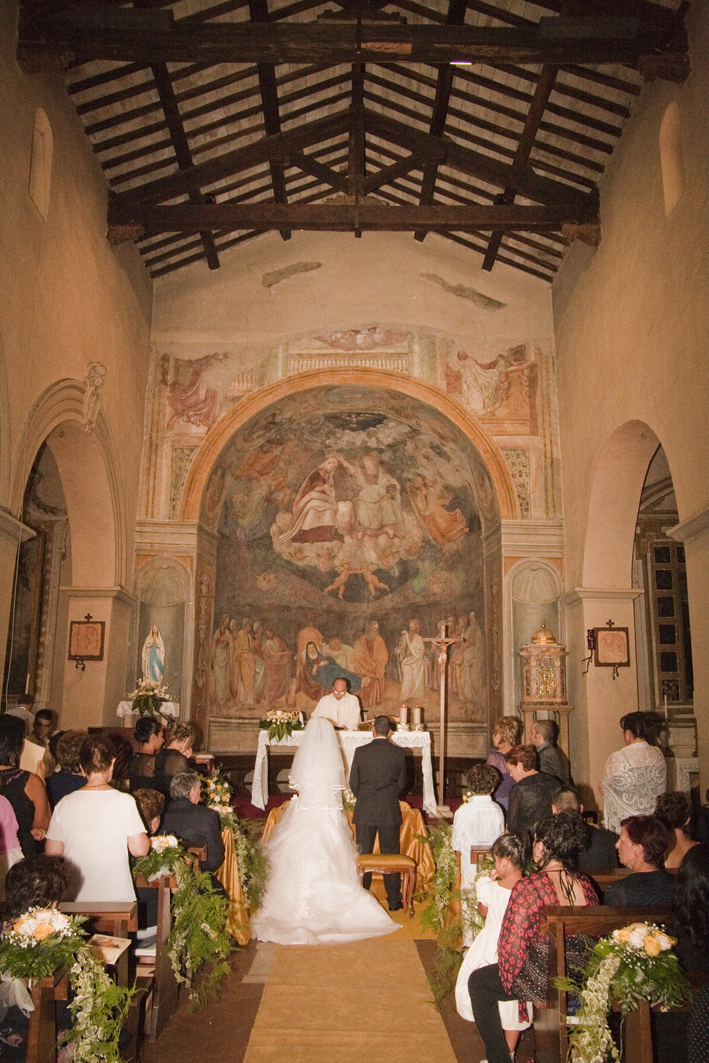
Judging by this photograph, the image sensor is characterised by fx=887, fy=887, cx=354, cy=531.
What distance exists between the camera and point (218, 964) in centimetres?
620

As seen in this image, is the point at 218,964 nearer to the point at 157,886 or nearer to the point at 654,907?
the point at 157,886

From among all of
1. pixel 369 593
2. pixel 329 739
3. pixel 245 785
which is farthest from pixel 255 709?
pixel 329 739

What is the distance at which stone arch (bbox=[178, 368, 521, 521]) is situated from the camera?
1382 cm

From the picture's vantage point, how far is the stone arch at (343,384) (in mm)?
13820

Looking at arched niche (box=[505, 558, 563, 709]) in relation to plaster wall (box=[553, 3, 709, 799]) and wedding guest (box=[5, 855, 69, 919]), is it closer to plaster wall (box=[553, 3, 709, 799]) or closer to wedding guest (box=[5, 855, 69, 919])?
plaster wall (box=[553, 3, 709, 799])

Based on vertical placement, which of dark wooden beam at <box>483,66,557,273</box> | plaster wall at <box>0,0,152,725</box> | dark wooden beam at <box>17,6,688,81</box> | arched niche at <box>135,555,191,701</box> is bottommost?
arched niche at <box>135,555,191,701</box>

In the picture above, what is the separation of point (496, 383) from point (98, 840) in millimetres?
10801

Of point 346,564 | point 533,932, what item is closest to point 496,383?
point 346,564

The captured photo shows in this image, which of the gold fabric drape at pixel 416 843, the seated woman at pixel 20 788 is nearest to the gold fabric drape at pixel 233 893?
the gold fabric drape at pixel 416 843

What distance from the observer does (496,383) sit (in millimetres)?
14172

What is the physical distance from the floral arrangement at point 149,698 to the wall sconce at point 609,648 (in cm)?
585

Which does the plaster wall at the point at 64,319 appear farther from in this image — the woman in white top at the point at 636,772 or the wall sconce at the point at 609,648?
the wall sconce at the point at 609,648

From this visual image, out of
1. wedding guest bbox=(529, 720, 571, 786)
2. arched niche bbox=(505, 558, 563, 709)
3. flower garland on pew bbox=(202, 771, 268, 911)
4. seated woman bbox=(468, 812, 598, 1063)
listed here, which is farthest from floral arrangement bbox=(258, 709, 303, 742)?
seated woman bbox=(468, 812, 598, 1063)

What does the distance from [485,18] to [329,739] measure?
8.39 m
